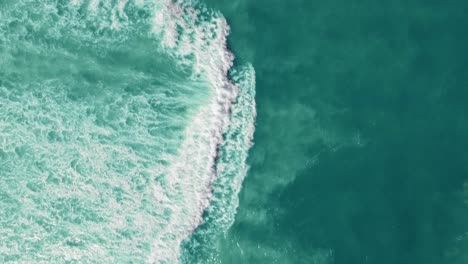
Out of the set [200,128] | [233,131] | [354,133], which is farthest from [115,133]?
[354,133]

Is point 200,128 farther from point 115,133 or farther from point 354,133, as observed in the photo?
point 354,133

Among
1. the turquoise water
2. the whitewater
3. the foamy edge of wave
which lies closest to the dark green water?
the turquoise water

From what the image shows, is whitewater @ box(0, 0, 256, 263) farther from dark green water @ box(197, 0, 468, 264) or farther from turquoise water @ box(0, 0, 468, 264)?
dark green water @ box(197, 0, 468, 264)

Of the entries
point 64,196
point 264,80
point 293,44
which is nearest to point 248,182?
point 264,80

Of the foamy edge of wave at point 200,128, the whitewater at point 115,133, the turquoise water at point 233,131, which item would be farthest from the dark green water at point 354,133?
the whitewater at point 115,133

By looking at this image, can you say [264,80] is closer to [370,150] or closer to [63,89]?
[370,150]

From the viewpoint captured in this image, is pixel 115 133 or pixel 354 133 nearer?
pixel 354 133

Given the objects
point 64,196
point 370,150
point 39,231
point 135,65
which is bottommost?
point 39,231
